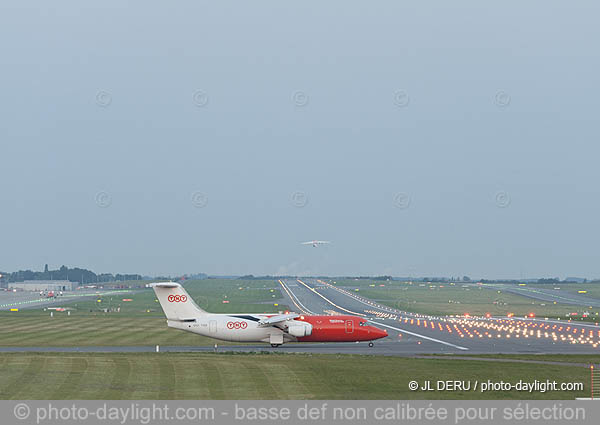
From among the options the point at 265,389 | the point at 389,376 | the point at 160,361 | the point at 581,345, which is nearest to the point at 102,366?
the point at 160,361

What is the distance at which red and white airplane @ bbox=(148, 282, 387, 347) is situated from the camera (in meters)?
64.6

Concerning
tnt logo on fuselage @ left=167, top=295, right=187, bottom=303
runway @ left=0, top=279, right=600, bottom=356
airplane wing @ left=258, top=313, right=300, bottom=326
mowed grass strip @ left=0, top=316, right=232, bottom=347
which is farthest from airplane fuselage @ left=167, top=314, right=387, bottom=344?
mowed grass strip @ left=0, top=316, right=232, bottom=347

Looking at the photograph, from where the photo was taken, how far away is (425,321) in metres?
100

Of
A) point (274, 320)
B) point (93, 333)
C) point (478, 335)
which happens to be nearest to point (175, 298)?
point (274, 320)

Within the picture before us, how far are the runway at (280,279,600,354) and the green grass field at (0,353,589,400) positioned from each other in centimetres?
1309

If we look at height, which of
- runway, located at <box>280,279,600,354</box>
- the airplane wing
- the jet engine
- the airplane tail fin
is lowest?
runway, located at <box>280,279,600,354</box>

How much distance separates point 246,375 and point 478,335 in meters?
43.4

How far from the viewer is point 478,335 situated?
7969cm

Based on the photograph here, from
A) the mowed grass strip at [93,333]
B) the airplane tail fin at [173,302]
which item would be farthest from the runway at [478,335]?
the mowed grass strip at [93,333]

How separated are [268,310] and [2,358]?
64.6m

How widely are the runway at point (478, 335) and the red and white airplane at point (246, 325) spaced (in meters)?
4.63

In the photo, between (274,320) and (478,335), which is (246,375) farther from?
(478,335)

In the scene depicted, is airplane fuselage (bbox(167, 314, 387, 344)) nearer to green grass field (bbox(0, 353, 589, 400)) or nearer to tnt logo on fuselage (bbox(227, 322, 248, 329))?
tnt logo on fuselage (bbox(227, 322, 248, 329))

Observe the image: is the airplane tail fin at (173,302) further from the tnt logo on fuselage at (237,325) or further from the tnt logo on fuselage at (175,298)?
the tnt logo on fuselage at (237,325)
